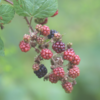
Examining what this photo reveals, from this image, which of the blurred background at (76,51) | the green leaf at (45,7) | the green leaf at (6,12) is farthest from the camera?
the blurred background at (76,51)

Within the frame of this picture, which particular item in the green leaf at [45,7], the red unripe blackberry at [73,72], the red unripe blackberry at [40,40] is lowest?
the red unripe blackberry at [73,72]

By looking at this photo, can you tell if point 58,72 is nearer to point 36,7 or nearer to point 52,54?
point 52,54

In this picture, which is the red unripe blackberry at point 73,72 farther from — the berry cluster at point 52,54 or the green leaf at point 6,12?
the green leaf at point 6,12

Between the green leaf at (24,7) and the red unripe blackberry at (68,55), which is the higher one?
the green leaf at (24,7)

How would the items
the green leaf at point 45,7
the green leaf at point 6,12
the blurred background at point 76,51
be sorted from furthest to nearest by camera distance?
the blurred background at point 76,51, the green leaf at point 45,7, the green leaf at point 6,12

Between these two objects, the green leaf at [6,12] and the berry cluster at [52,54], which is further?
the berry cluster at [52,54]

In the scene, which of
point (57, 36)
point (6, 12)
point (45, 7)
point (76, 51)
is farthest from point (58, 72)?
point (76, 51)

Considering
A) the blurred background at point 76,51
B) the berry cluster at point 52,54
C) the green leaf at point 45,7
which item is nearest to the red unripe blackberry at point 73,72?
the berry cluster at point 52,54
